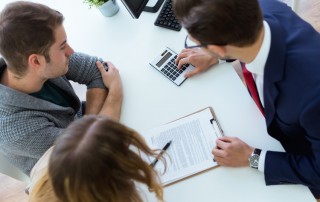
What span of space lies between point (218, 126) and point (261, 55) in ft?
0.94

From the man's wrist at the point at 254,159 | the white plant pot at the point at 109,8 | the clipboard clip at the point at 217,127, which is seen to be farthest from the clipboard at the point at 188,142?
the white plant pot at the point at 109,8

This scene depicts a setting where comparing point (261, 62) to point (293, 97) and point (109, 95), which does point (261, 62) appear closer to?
point (293, 97)

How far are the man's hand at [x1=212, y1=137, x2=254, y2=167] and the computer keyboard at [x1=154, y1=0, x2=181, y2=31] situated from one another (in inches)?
23.4

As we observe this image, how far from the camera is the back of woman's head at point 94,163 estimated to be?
0.65m

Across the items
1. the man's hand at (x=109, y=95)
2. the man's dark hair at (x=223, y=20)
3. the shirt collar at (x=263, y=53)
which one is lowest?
the man's hand at (x=109, y=95)

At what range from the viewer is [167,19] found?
4.62 feet

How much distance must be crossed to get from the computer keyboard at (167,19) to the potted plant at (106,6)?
0.24 meters

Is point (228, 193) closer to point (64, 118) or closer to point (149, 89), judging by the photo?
point (149, 89)

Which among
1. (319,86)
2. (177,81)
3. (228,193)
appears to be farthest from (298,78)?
(177,81)

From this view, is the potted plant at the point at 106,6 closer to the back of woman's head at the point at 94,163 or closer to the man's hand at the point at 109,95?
the man's hand at the point at 109,95

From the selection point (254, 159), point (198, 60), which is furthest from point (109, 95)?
point (254, 159)

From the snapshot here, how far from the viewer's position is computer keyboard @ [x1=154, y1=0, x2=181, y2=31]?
1.38m

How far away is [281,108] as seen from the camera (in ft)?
2.96

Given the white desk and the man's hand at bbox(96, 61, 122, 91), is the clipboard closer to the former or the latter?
the white desk
